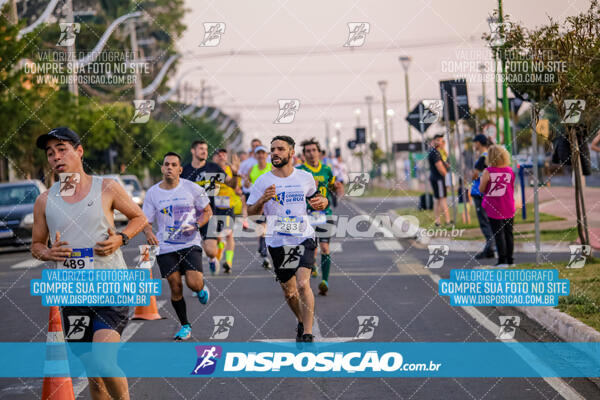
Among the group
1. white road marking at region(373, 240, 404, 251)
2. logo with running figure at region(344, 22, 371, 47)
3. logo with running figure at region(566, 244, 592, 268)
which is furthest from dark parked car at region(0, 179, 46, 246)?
logo with running figure at region(566, 244, 592, 268)

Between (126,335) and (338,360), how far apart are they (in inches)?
107

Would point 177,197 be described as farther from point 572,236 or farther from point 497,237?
point 572,236

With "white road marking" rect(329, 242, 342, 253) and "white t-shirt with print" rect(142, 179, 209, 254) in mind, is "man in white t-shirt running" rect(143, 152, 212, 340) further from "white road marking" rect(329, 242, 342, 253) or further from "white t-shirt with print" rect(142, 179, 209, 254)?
"white road marking" rect(329, 242, 342, 253)

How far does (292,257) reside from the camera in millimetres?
9344

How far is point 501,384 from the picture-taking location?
743cm

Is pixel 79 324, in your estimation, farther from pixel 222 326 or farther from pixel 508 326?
pixel 508 326

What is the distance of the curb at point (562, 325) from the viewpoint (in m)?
8.35

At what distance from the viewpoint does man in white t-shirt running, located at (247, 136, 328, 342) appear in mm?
9258

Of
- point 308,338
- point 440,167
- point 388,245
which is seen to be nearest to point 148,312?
point 308,338

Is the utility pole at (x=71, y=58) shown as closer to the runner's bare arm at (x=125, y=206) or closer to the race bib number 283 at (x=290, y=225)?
the race bib number 283 at (x=290, y=225)

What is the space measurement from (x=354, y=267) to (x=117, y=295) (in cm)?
1110

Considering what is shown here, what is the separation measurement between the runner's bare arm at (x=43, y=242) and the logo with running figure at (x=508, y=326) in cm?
497

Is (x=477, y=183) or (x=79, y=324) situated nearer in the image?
(x=79, y=324)

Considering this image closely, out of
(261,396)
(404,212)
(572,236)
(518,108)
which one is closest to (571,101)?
(518,108)
